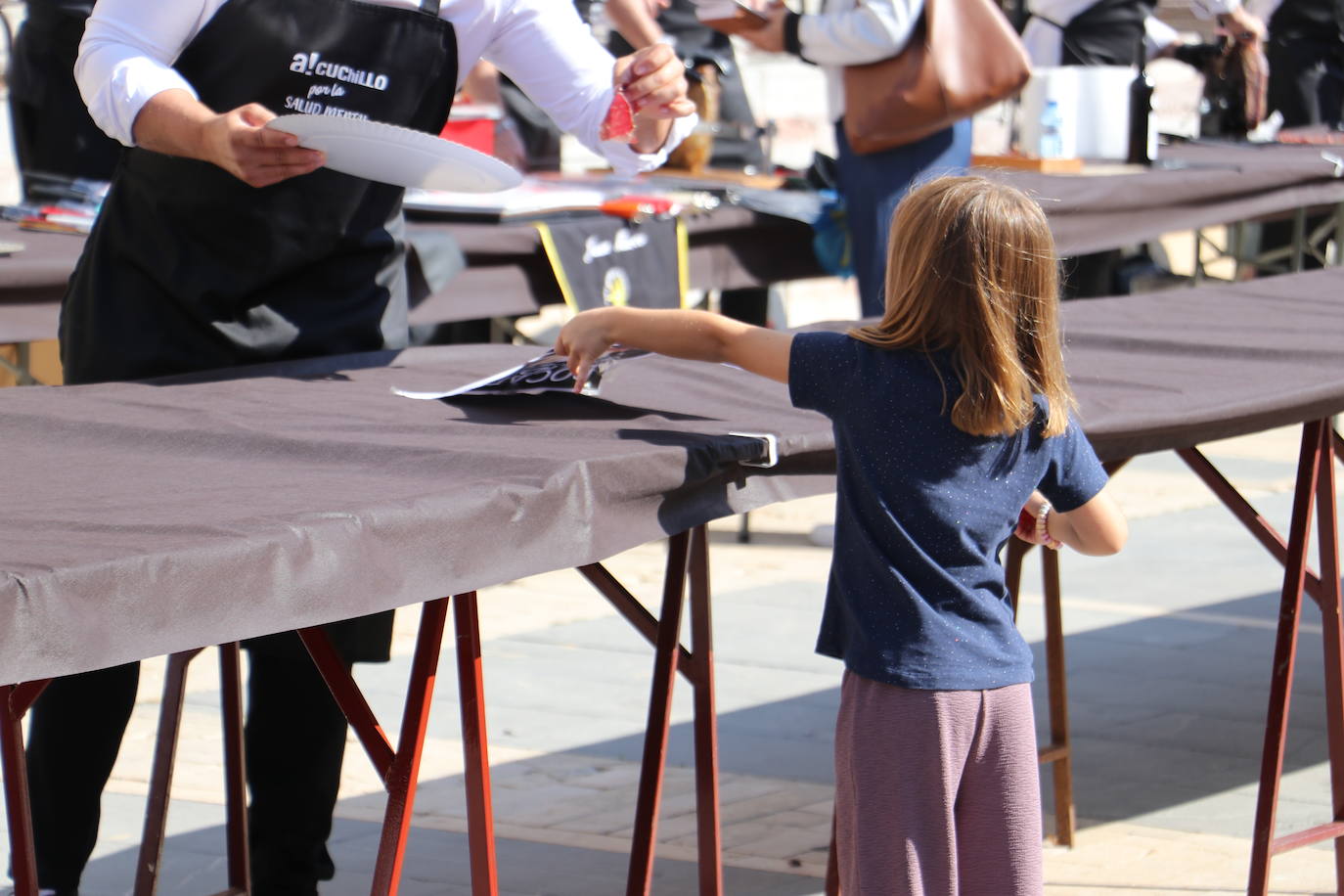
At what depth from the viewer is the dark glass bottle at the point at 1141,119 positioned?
18.7 ft

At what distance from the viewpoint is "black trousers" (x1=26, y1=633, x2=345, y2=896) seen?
8.05 ft

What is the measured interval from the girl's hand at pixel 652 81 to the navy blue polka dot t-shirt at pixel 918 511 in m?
0.81

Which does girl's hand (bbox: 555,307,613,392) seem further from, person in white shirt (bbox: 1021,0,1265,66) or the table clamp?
person in white shirt (bbox: 1021,0,1265,66)

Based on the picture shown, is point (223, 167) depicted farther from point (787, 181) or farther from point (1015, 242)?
point (787, 181)

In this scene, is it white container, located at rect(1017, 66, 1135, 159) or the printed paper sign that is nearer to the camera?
the printed paper sign

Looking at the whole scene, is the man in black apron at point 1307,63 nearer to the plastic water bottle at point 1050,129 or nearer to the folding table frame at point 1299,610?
the plastic water bottle at point 1050,129

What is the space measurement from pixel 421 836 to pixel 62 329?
4.01 ft

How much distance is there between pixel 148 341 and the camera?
98.7 inches

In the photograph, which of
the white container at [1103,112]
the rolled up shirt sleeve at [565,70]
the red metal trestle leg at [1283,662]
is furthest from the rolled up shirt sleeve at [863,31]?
the red metal trestle leg at [1283,662]

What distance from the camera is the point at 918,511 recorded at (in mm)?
1956

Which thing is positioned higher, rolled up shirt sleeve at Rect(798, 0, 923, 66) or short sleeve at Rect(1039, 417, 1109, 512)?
rolled up shirt sleeve at Rect(798, 0, 923, 66)

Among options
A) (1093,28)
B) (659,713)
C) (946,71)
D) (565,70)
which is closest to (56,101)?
(946,71)

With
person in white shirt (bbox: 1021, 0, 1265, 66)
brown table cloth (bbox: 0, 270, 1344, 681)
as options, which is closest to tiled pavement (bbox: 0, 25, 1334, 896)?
brown table cloth (bbox: 0, 270, 1344, 681)

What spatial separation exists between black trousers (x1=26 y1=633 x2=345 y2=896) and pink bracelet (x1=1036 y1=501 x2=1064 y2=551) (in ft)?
3.40
